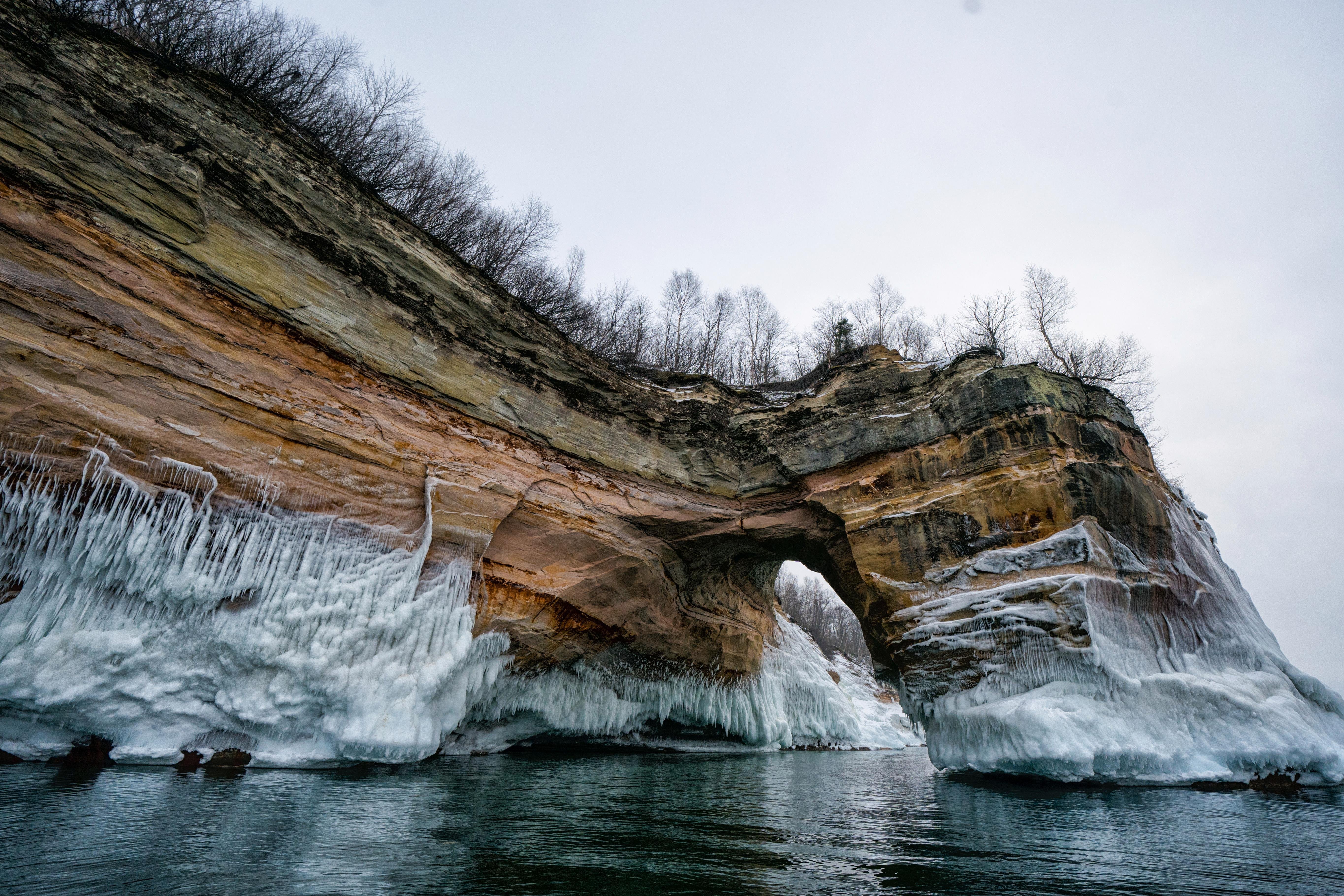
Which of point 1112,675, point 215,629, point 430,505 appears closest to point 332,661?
point 215,629

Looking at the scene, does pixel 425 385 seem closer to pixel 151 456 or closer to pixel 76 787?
pixel 151 456

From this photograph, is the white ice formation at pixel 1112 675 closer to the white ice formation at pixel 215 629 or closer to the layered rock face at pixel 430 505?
the layered rock face at pixel 430 505

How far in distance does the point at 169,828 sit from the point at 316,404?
16.8ft

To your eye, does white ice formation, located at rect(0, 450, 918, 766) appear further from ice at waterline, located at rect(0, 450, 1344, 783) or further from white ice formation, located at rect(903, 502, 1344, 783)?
white ice formation, located at rect(903, 502, 1344, 783)

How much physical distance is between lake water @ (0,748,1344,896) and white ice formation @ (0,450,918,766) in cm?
47

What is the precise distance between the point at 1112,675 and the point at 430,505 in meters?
9.45

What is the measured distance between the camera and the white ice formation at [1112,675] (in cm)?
712

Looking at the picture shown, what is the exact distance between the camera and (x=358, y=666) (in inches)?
283

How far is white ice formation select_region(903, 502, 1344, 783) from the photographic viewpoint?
7117mm

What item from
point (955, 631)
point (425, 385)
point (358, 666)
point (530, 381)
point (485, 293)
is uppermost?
point (485, 293)

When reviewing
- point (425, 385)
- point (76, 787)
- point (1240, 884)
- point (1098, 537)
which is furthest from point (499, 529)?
point (1098, 537)

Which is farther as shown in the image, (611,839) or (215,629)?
(215,629)

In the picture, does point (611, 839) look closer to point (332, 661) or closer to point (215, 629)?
point (332, 661)

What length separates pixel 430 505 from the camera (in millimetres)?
8133
